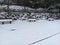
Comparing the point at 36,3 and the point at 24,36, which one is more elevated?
the point at 36,3

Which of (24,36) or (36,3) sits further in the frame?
(36,3)

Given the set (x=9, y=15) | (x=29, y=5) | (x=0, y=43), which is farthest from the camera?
(x=29, y=5)

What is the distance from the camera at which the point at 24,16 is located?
10531 mm

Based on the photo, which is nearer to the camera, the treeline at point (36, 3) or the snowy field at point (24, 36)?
the snowy field at point (24, 36)

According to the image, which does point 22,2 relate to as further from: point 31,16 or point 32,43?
point 32,43

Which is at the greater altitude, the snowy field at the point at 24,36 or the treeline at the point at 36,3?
the treeline at the point at 36,3

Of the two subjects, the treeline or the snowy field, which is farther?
the treeline

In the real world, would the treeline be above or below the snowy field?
above

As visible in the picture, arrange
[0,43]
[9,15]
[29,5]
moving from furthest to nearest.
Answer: [29,5] → [9,15] → [0,43]

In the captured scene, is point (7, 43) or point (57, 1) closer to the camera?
point (7, 43)

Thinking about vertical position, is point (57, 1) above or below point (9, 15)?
above

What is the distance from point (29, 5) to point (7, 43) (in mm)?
10116

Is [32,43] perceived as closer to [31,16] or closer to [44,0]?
[31,16]

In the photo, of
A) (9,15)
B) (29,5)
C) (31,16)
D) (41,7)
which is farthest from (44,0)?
(9,15)
